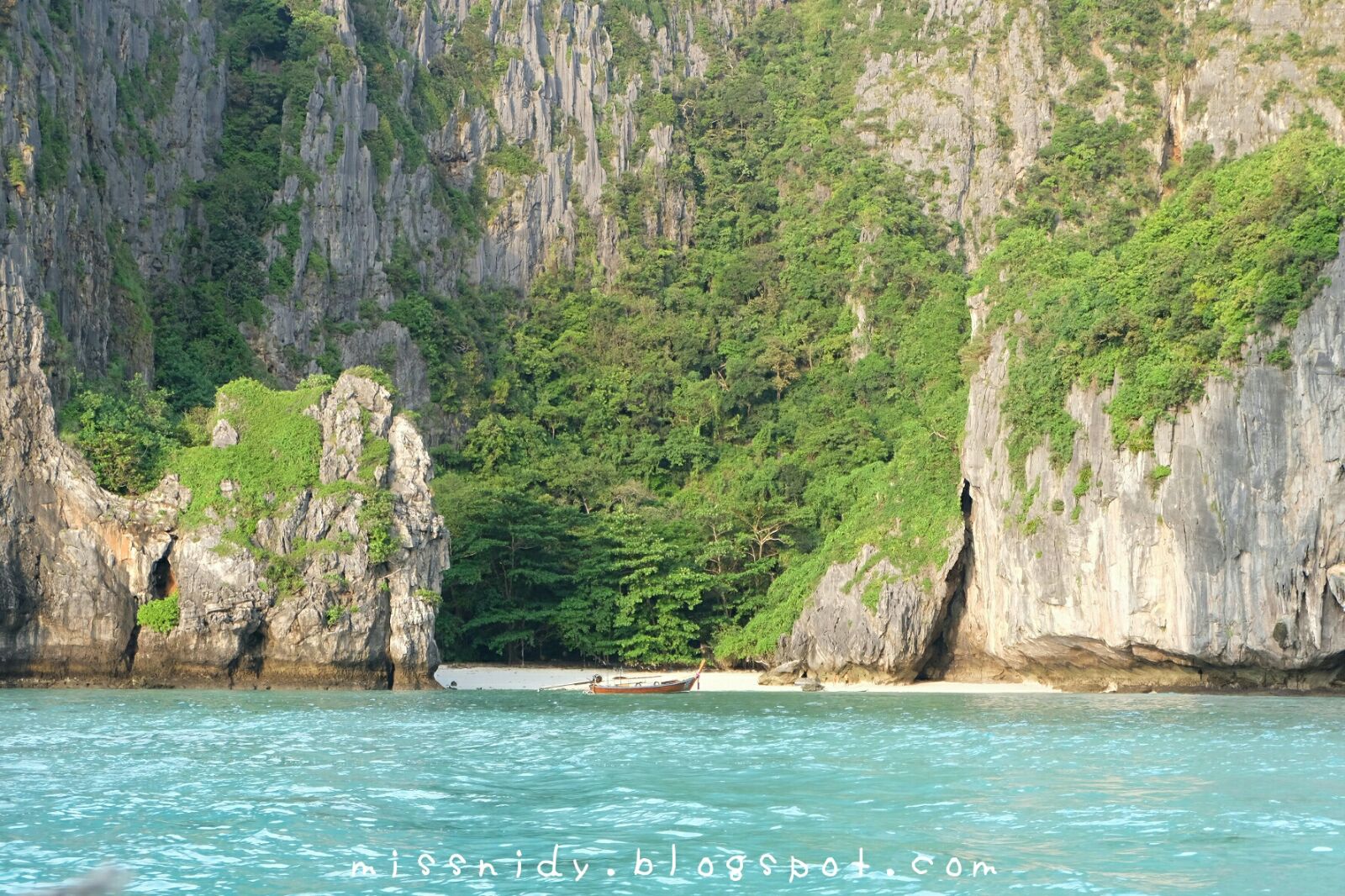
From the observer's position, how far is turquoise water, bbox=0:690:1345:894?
11875mm

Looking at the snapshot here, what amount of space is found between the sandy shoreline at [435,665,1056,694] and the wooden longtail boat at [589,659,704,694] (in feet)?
5.70

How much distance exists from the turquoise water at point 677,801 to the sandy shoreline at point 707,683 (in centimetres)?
1035

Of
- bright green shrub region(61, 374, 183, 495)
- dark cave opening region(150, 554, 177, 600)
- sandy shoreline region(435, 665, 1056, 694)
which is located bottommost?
sandy shoreline region(435, 665, 1056, 694)

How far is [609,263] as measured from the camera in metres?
68.3

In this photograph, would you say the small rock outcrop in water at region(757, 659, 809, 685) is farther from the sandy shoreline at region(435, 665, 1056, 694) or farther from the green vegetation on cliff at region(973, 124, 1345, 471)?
the green vegetation on cliff at region(973, 124, 1345, 471)

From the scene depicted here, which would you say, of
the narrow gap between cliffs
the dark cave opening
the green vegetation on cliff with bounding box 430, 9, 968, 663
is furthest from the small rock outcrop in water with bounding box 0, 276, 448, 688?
the narrow gap between cliffs

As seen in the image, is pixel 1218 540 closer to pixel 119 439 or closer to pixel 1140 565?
pixel 1140 565

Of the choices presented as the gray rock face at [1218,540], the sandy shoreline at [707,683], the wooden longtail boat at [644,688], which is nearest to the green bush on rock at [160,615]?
the sandy shoreline at [707,683]

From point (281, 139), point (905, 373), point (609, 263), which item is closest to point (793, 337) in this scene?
point (905, 373)

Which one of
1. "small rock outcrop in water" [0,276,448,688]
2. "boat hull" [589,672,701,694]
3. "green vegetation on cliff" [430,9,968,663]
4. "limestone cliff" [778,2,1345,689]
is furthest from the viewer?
"green vegetation on cliff" [430,9,968,663]

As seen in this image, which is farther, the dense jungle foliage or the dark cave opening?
the dense jungle foliage

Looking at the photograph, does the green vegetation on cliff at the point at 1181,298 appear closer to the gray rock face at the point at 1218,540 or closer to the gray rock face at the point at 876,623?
the gray rock face at the point at 1218,540

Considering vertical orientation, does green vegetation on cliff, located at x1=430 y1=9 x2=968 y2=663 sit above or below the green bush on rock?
above

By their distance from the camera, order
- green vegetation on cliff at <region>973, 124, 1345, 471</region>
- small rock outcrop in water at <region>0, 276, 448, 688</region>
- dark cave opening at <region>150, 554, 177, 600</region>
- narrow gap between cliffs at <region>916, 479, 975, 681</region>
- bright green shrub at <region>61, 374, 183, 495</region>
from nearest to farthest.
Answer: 1. green vegetation on cliff at <region>973, 124, 1345, 471</region>
2. small rock outcrop in water at <region>0, 276, 448, 688</region>
3. dark cave opening at <region>150, 554, 177, 600</region>
4. bright green shrub at <region>61, 374, 183, 495</region>
5. narrow gap between cliffs at <region>916, 479, 975, 681</region>
